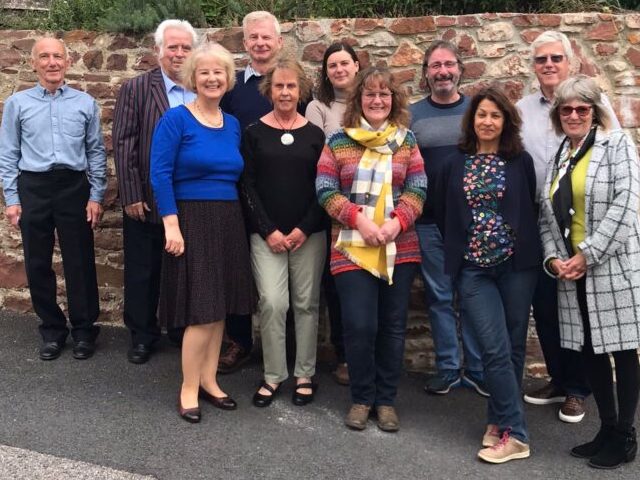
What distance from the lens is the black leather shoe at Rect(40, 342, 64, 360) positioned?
15.5 ft

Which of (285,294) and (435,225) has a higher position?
(435,225)

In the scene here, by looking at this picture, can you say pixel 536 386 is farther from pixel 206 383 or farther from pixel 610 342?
pixel 206 383

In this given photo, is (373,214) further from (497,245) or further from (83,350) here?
(83,350)

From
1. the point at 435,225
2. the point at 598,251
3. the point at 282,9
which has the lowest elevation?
the point at 435,225

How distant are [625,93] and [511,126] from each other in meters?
1.67

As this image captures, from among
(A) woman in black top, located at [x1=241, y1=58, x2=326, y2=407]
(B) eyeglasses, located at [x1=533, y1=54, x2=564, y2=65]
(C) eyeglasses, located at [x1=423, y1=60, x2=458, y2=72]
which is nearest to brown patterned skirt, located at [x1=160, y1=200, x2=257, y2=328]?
(A) woman in black top, located at [x1=241, y1=58, x2=326, y2=407]

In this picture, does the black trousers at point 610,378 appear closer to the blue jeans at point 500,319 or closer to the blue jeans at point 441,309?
the blue jeans at point 500,319

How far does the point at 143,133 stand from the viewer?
449 centimetres

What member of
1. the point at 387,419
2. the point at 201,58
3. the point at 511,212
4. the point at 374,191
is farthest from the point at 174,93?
the point at 387,419

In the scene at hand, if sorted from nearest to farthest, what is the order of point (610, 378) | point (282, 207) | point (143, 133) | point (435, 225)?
point (610, 378), point (282, 207), point (435, 225), point (143, 133)

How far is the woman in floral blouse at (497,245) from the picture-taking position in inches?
138

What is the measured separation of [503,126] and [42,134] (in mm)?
2890

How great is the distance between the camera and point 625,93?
15.6 ft

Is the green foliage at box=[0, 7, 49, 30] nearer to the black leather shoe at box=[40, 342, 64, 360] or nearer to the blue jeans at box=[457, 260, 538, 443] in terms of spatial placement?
the black leather shoe at box=[40, 342, 64, 360]
